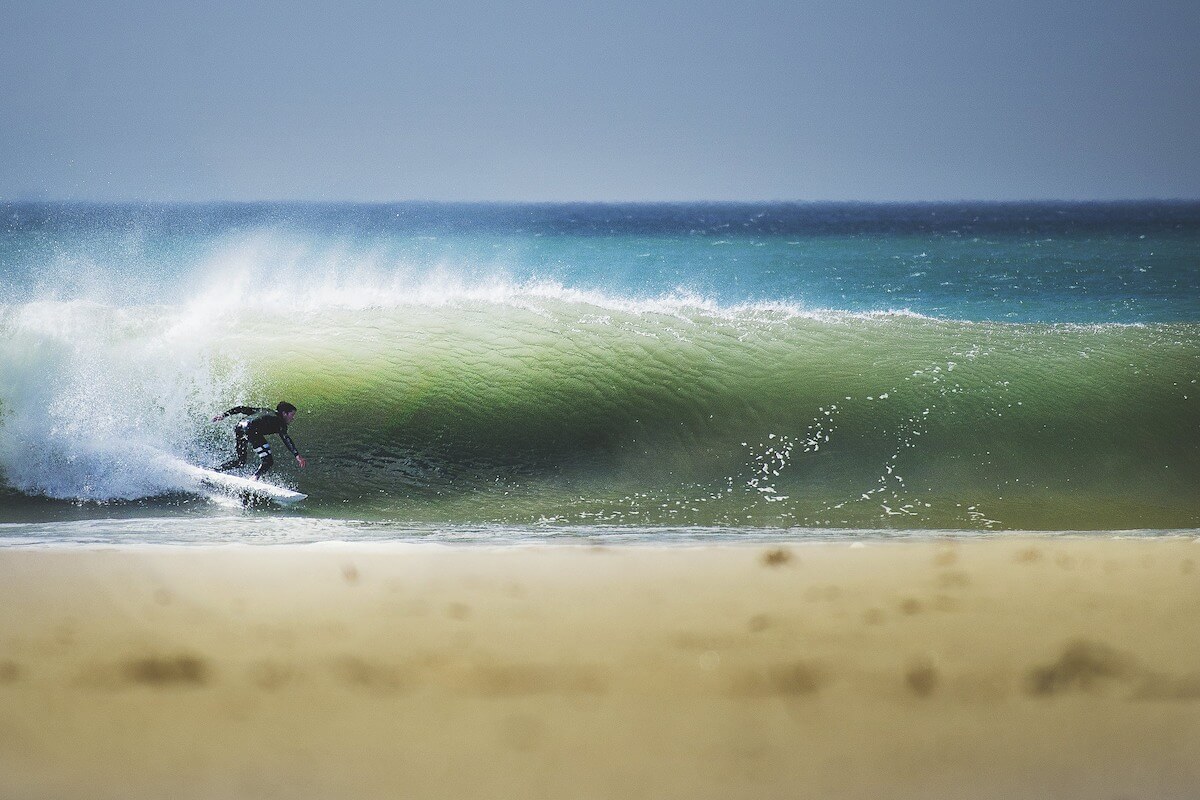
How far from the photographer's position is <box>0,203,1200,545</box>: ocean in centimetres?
396

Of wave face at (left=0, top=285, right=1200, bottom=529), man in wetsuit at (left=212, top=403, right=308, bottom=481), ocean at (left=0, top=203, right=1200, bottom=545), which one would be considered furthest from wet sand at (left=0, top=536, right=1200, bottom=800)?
man in wetsuit at (left=212, top=403, right=308, bottom=481)

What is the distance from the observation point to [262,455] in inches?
168

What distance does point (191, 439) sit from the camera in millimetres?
4621

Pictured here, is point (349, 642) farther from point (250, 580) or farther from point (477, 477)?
point (477, 477)

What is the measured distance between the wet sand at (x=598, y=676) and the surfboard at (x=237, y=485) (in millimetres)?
1589

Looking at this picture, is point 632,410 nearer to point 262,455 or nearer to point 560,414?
point 560,414

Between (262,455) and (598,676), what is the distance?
9.08 feet

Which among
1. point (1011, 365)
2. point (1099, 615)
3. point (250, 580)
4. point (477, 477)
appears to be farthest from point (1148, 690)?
point (1011, 365)

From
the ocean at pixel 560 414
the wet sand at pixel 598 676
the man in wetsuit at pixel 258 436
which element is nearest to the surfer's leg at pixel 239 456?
the man in wetsuit at pixel 258 436

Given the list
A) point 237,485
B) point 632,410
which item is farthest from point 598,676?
point 632,410

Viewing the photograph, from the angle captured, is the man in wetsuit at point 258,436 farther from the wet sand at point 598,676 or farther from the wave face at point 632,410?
the wet sand at point 598,676

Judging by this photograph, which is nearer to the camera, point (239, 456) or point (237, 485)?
point (237, 485)

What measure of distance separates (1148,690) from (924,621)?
0.42 m

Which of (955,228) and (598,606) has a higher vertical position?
(955,228)
